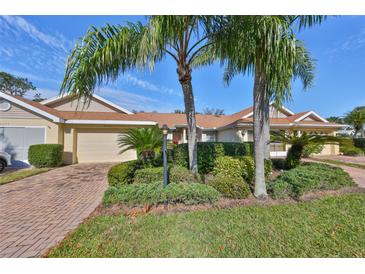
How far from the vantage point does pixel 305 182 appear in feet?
16.9

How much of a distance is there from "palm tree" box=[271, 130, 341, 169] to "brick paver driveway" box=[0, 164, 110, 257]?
26.1ft

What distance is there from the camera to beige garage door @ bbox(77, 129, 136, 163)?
486 inches

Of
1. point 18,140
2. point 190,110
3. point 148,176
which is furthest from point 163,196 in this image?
point 18,140

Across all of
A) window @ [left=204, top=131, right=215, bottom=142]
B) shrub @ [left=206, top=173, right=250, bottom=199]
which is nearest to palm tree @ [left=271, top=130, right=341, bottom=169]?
shrub @ [left=206, top=173, right=250, bottom=199]

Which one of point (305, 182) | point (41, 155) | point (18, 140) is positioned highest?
point (18, 140)

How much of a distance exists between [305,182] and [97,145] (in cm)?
1244

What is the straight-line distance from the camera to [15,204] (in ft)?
15.8

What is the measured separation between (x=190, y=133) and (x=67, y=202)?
4.30 meters

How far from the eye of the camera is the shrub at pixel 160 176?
211 inches

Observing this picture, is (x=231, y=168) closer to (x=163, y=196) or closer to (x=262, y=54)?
(x=163, y=196)

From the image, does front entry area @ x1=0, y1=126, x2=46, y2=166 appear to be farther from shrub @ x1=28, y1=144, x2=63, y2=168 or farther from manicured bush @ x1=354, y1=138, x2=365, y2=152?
manicured bush @ x1=354, y1=138, x2=365, y2=152

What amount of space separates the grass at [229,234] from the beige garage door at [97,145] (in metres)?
9.68

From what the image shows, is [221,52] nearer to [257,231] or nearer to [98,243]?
[257,231]
